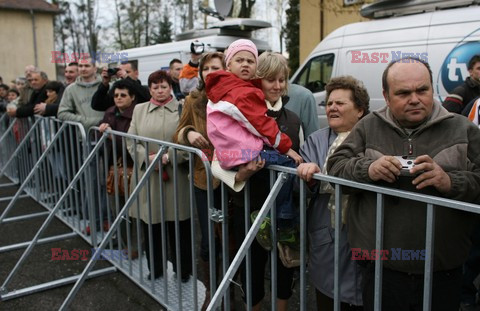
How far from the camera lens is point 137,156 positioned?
3809 millimetres

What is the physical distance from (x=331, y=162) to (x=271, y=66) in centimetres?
93

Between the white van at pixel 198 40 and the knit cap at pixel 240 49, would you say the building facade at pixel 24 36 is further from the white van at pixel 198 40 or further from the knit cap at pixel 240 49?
the knit cap at pixel 240 49

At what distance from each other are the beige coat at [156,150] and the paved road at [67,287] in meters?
0.67

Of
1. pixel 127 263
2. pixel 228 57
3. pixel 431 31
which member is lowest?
pixel 127 263

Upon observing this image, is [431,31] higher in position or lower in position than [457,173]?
higher

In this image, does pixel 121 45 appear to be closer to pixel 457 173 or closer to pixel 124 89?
pixel 124 89

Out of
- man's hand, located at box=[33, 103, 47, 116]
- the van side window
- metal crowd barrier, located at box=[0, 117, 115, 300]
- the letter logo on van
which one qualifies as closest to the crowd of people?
metal crowd barrier, located at box=[0, 117, 115, 300]

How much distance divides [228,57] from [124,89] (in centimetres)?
180

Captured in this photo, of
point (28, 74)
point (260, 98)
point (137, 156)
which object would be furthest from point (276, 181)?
point (28, 74)

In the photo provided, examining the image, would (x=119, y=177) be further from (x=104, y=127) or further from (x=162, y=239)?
(x=162, y=239)

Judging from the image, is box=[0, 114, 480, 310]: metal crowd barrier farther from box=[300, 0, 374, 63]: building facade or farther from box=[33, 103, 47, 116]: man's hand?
box=[300, 0, 374, 63]: building facade

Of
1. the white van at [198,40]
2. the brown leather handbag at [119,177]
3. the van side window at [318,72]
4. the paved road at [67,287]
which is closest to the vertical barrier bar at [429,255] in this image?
the paved road at [67,287]

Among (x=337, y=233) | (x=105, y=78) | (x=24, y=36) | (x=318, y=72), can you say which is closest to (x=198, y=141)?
(x=337, y=233)

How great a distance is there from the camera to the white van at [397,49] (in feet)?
21.9
